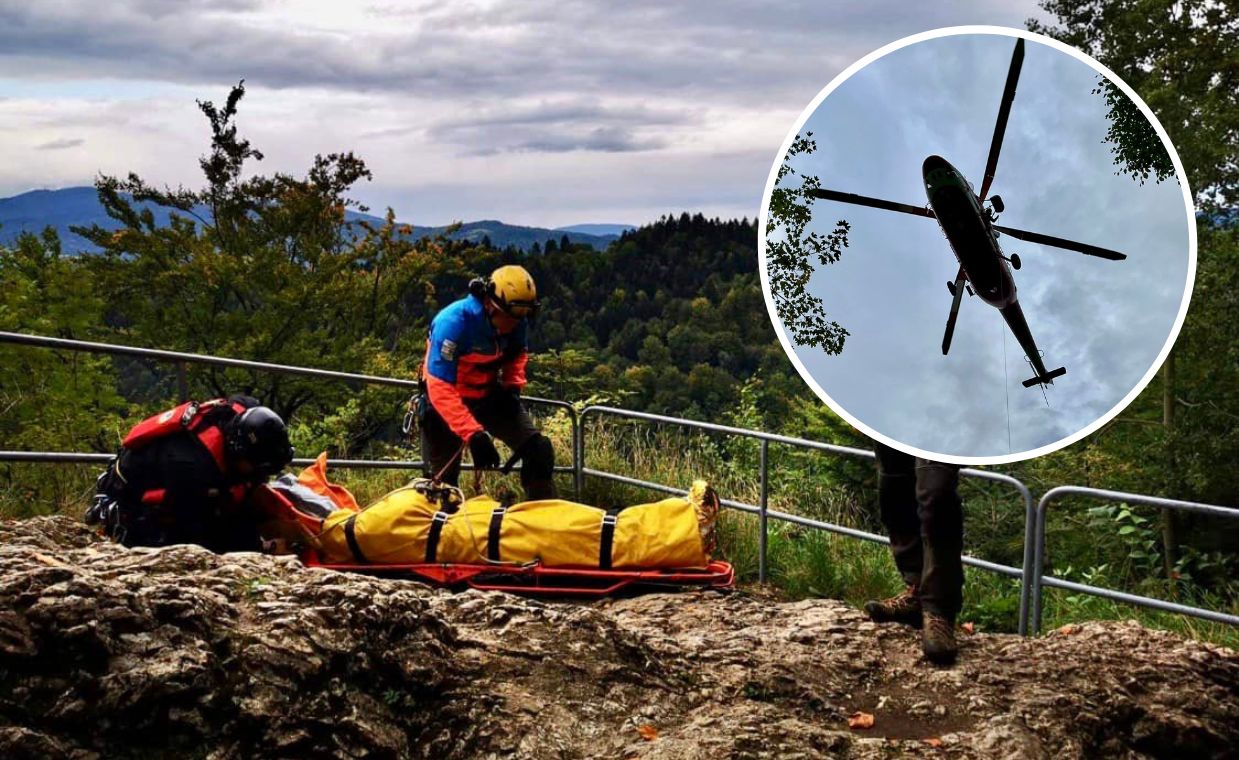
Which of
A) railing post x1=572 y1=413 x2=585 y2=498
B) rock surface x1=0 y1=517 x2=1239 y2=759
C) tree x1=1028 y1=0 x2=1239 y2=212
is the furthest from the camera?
tree x1=1028 y1=0 x2=1239 y2=212

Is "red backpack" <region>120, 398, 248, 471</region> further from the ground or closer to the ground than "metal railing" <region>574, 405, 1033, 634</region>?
further from the ground

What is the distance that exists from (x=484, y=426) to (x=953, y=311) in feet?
19.8

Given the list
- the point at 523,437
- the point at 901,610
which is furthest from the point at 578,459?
the point at 901,610

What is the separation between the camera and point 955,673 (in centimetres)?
430

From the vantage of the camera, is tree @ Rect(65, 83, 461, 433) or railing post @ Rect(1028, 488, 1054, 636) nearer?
railing post @ Rect(1028, 488, 1054, 636)

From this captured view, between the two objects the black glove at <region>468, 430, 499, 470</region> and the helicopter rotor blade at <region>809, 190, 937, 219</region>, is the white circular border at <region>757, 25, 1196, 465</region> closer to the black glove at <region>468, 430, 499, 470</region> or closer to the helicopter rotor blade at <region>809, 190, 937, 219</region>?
the helicopter rotor blade at <region>809, 190, 937, 219</region>

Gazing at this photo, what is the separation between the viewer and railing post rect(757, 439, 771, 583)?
682 centimetres

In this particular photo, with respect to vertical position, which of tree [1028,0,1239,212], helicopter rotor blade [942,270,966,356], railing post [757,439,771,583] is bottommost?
railing post [757,439,771,583]

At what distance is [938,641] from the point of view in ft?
14.4

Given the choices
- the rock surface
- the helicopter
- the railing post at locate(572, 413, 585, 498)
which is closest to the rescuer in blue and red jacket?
the railing post at locate(572, 413, 585, 498)

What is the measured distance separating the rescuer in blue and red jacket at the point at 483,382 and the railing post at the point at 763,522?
1.40 metres

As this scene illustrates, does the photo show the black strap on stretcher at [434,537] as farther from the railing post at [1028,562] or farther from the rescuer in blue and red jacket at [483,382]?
the railing post at [1028,562]

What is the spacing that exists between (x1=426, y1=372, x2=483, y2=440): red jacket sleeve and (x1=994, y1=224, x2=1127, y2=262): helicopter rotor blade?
5.35 metres

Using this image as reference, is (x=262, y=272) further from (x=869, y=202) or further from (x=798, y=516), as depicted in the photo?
(x=869, y=202)
